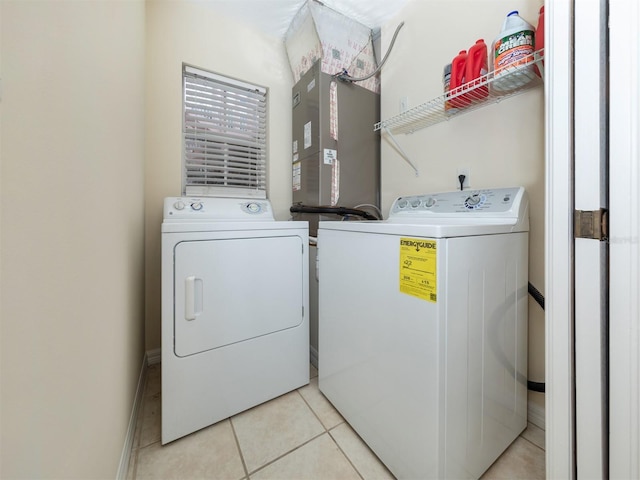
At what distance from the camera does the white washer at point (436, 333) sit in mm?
866

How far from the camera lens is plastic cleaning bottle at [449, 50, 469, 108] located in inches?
→ 54.4

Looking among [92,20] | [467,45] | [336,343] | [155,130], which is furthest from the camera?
[155,130]

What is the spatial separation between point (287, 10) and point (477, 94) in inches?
64.9

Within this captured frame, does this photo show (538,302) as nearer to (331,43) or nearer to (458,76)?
(458,76)

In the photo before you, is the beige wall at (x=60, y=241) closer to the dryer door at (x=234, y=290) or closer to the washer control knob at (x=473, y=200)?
the dryer door at (x=234, y=290)

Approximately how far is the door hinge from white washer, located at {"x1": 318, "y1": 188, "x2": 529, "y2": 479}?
0.28 m

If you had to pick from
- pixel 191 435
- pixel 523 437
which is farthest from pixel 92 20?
pixel 523 437

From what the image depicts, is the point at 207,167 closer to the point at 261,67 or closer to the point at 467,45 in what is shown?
the point at 261,67

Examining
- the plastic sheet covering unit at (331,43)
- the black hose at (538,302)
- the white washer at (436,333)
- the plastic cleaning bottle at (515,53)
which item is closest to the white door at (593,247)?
the white washer at (436,333)

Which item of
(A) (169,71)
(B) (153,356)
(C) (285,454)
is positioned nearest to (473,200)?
(C) (285,454)

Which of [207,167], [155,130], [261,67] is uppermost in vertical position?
[261,67]

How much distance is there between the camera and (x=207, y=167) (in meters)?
2.07

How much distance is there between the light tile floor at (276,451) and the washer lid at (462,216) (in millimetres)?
1025

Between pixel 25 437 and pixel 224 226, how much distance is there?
0.98 meters
